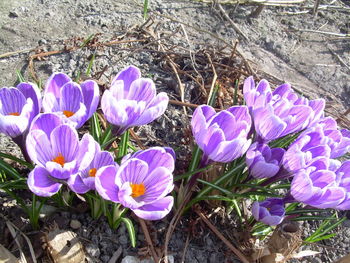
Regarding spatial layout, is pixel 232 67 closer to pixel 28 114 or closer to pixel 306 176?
pixel 306 176

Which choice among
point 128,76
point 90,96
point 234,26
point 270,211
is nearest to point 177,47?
point 234,26

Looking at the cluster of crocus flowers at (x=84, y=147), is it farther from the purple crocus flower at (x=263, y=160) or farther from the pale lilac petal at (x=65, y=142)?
the purple crocus flower at (x=263, y=160)

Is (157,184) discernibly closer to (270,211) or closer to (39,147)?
(39,147)

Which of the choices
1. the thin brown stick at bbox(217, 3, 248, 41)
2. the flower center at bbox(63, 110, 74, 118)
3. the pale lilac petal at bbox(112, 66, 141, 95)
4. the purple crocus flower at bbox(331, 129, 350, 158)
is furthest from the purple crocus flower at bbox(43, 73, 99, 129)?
the thin brown stick at bbox(217, 3, 248, 41)

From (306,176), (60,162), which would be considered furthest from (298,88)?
(60,162)

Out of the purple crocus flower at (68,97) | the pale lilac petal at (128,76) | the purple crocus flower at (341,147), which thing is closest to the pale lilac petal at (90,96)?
the purple crocus flower at (68,97)

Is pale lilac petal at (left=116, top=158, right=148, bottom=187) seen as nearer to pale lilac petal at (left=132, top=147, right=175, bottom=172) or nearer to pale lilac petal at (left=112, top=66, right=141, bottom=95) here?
pale lilac petal at (left=132, top=147, right=175, bottom=172)
